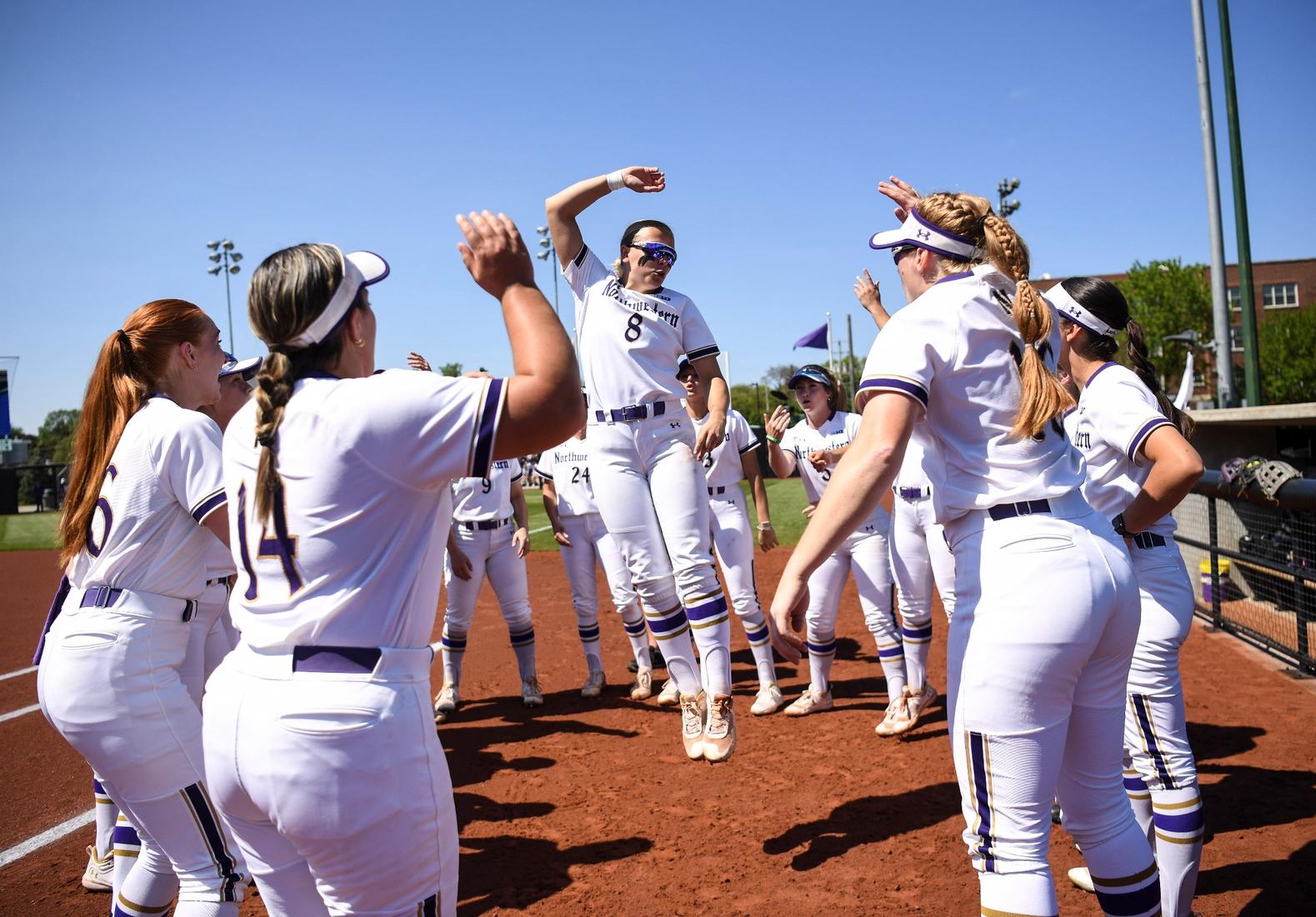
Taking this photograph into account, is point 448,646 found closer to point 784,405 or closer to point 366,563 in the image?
point 784,405

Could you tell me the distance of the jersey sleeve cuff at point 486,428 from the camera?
1913mm

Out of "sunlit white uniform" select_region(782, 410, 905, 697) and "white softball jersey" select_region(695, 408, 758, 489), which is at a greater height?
"white softball jersey" select_region(695, 408, 758, 489)

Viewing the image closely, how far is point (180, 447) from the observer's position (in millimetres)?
2883

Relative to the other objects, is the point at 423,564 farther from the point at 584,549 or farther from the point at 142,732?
the point at 584,549

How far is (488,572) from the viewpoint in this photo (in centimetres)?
746

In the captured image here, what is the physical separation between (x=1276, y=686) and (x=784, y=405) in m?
4.10

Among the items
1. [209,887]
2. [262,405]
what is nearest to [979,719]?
[262,405]

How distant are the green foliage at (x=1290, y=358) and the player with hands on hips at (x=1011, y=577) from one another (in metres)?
52.7

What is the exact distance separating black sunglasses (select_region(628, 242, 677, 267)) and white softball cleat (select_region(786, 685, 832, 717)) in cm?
358

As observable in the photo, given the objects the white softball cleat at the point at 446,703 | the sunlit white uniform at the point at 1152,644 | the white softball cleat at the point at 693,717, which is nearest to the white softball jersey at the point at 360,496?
the sunlit white uniform at the point at 1152,644

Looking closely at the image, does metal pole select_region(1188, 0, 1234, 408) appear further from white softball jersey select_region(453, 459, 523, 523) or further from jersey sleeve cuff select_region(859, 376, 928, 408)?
jersey sleeve cuff select_region(859, 376, 928, 408)

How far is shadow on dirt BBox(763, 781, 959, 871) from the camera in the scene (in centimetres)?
427

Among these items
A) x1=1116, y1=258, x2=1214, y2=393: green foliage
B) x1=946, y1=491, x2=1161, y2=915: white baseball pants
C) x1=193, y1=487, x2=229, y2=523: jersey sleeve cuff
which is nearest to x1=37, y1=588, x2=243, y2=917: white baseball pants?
x1=193, y1=487, x2=229, y2=523: jersey sleeve cuff

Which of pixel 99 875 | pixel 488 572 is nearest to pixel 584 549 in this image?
pixel 488 572
